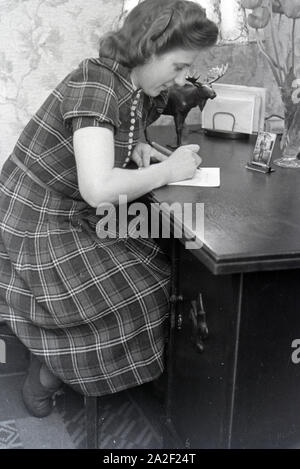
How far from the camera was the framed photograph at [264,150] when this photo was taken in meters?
1.67

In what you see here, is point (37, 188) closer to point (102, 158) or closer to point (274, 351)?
point (102, 158)

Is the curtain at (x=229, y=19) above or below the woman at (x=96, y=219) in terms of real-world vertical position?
above

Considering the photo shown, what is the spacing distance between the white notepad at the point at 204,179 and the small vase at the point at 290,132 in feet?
0.75

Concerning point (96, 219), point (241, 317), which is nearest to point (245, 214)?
point (241, 317)

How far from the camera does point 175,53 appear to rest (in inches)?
59.4

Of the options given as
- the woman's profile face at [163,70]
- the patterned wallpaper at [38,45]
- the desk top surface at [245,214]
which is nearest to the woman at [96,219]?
the woman's profile face at [163,70]

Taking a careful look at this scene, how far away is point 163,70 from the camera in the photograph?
60.4 inches

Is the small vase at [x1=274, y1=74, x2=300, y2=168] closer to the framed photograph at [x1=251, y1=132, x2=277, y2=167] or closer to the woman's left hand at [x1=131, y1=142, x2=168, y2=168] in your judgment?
the framed photograph at [x1=251, y1=132, x2=277, y2=167]

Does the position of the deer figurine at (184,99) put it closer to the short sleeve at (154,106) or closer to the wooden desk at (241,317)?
the short sleeve at (154,106)

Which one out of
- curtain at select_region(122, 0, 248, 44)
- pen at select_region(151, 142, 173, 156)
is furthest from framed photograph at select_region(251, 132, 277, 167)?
curtain at select_region(122, 0, 248, 44)

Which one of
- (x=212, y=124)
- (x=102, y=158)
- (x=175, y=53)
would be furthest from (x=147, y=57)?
(x=212, y=124)

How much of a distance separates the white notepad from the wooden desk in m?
0.03

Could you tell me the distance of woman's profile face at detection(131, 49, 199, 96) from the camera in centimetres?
151
